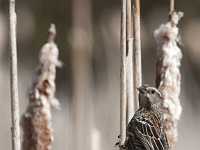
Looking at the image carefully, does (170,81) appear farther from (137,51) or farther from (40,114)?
(40,114)

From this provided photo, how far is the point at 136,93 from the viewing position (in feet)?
6.78

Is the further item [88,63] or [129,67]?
[88,63]

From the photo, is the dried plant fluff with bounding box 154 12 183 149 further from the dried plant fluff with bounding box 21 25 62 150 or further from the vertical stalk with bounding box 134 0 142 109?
the dried plant fluff with bounding box 21 25 62 150

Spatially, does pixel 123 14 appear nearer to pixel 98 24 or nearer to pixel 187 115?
pixel 98 24

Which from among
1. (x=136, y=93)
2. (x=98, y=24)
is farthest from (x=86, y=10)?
(x=136, y=93)

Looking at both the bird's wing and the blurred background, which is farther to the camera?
the blurred background

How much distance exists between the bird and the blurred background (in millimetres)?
422

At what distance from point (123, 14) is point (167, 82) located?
0.69ft

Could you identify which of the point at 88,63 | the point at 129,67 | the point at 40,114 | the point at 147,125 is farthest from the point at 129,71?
the point at 88,63

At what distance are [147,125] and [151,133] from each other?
3 centimetres

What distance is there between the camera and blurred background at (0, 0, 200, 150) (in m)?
2.52

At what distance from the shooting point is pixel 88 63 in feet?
8.59

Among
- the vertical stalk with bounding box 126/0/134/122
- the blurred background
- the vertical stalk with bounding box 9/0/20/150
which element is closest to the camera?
the vertical stalk with bounding box 9/0/20/150

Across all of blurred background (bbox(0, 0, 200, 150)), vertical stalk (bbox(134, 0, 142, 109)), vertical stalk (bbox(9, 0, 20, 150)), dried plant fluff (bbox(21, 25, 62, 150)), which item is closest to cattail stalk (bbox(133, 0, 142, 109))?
vertical stalk (bbox(134, 0, 142, 109))
